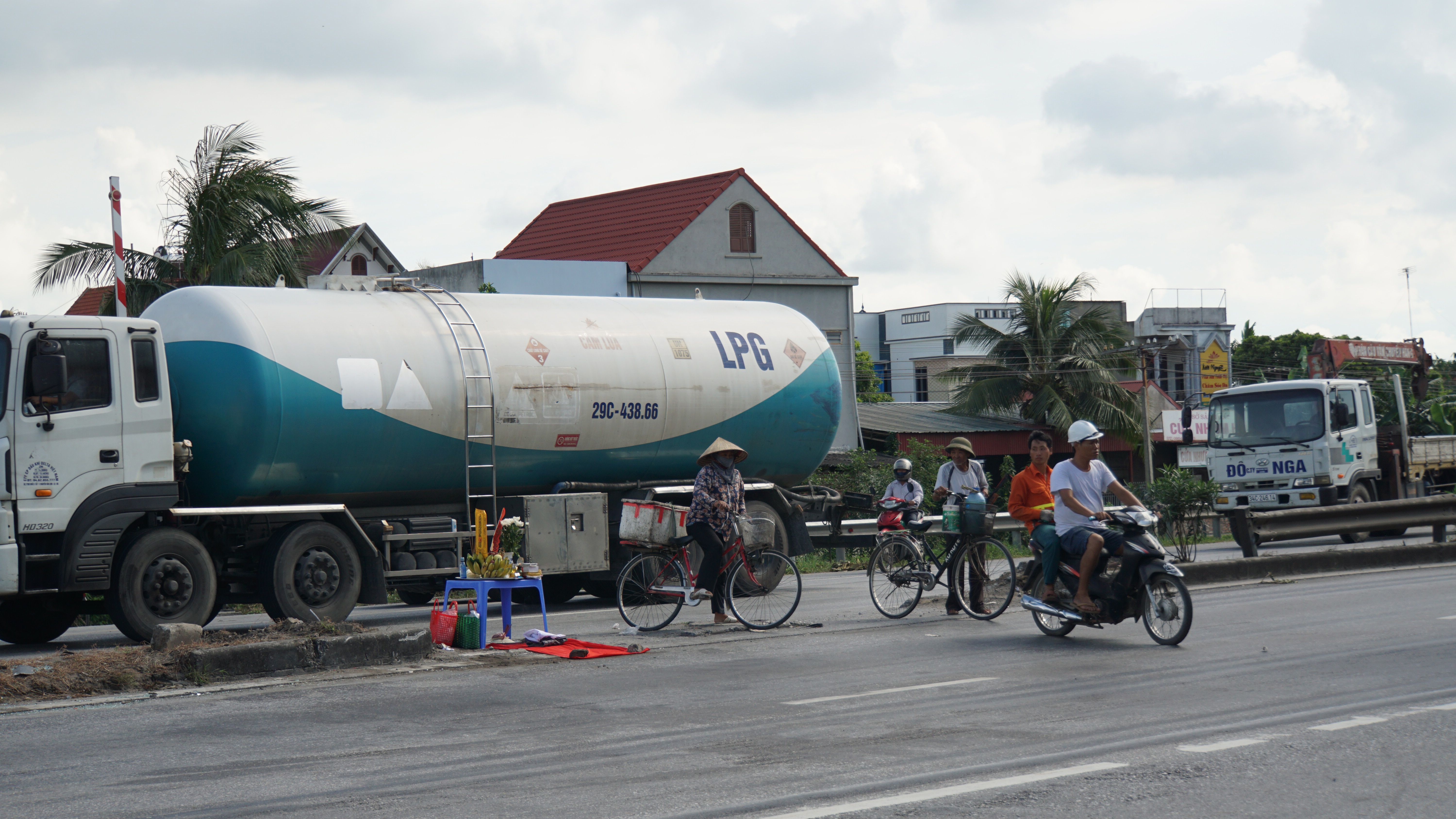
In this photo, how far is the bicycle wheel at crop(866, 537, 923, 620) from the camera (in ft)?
43.3

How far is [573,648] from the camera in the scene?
450 inches

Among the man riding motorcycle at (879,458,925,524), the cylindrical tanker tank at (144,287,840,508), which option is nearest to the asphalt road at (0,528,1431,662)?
the cylindrical tanker tank at (144,287,840,508)

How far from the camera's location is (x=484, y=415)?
1452 centimetres

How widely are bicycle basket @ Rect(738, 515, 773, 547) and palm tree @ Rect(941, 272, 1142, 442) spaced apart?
2763cm

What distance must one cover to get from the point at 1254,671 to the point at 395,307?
912cm

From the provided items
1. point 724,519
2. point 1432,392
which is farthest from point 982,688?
point 1432,392

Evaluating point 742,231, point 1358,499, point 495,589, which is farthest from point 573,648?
point 742,231

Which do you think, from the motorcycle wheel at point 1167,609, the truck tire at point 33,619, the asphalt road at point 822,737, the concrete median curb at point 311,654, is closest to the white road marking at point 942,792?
the asphalt road at point 822,737

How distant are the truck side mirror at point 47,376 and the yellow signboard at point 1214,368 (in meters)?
44.5

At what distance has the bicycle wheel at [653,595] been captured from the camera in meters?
12.9

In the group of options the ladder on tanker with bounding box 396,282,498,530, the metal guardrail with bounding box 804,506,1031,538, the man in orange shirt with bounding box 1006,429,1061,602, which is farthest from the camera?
the metal guardrail with bounding box 804,506,1031,538

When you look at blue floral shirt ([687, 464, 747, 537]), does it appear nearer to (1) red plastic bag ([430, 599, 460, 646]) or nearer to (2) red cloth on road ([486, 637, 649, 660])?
(2) red cloth on road ([486, 637, 649, 660])

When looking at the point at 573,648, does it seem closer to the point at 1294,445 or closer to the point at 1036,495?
the point at 1036,495

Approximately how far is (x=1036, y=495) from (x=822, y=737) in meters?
5.26
